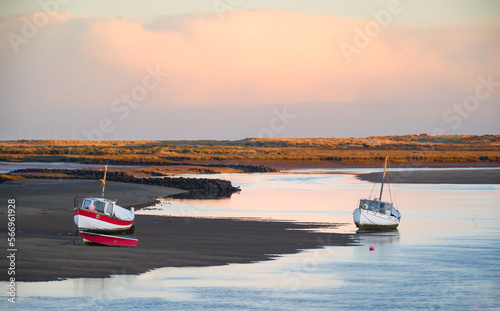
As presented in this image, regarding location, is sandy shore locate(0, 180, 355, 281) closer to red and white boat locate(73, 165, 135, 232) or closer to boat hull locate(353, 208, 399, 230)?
red and white boat locate(73, 165, 135, 232)

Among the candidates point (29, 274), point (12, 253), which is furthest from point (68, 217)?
point (29, 274)

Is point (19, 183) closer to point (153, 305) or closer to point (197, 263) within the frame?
point (197, 263)

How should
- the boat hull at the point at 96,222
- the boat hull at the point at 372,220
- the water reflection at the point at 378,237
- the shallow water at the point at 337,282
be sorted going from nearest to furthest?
the shallow water at the point at 337,282
the boat hull at the point at 96,222
the water reflection at the point at 378,237
the boat hull at the point at 372,220

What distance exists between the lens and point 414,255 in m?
28.4

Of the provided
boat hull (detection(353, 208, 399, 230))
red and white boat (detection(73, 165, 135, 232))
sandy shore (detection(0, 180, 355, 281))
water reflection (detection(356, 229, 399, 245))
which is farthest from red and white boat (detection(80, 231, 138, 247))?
boat hull (detection(353, 208, 399, 230))

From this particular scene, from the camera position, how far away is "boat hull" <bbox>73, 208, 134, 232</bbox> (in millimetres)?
28156

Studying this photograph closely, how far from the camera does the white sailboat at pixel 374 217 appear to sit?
3625 centimetres

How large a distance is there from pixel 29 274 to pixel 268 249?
411 inches

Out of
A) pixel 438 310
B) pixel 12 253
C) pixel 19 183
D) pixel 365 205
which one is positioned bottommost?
pixel 438 310

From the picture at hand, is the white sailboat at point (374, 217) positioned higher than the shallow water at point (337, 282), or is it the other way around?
the white sailboat at point (374, 217)

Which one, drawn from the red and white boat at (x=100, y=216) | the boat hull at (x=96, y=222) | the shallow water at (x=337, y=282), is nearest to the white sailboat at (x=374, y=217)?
the shallow water at (x=337, y=282)

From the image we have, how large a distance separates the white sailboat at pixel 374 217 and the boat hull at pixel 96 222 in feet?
41.3

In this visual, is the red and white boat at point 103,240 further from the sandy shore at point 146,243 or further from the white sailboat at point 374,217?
the white sailboat at point 374,217

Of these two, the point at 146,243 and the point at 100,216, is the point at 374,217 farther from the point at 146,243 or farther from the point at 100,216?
the point at 100,216
